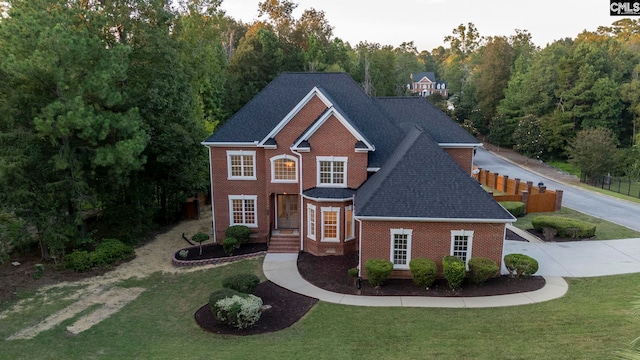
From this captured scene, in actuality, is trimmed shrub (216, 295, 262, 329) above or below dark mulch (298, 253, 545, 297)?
above

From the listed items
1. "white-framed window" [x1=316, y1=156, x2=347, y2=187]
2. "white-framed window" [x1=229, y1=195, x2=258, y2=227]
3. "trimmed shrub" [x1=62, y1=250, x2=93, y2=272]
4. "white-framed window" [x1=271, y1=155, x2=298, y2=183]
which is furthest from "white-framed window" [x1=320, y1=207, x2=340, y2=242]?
"trimmed shrub" [x1=62, y1=250, x2=93, y2=272]

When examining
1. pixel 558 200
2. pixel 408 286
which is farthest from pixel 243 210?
pixel 558 200

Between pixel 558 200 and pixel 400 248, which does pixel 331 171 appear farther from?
pixel 558 200

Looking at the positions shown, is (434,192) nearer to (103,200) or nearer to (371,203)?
(371,203)

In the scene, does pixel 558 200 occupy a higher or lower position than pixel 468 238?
lower

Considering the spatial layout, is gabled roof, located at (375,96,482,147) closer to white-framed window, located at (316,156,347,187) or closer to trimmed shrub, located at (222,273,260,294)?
white-framed window, located at (316,156,347,187)

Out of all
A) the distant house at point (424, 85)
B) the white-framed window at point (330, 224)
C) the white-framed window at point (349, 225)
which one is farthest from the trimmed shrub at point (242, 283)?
the distant house at point (424, 85)
